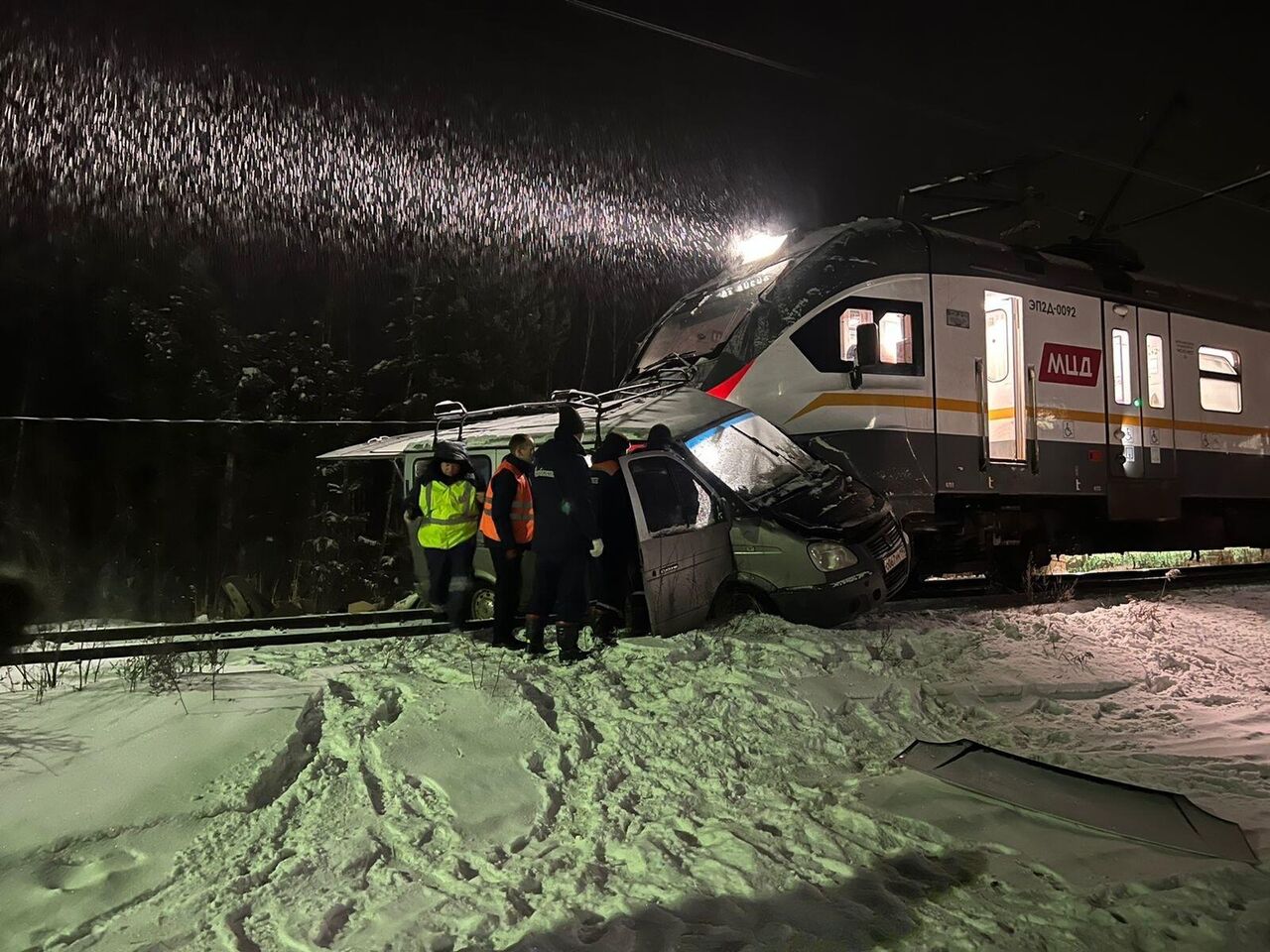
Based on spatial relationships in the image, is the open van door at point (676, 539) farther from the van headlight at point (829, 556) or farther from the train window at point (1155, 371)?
the train window at point (1155, 371)

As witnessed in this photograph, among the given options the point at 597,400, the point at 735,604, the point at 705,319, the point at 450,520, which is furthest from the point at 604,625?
the point at 705,319

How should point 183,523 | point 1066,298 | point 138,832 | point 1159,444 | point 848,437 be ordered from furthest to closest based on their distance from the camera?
point 183,523, point 1159,444, point 1066,298, point 848,437, point 138,832

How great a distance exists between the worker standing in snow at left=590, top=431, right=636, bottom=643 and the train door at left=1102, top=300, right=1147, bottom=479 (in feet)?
23.0

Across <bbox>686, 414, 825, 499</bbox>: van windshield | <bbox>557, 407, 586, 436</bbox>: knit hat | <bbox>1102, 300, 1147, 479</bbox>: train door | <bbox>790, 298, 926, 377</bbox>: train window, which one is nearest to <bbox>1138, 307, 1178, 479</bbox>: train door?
<bbox>1102, 300, 1147, 479</bbox>: train door

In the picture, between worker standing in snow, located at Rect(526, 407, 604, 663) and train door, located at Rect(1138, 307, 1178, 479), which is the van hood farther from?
train door, located at Rect(1138, 307, 1178, 479)

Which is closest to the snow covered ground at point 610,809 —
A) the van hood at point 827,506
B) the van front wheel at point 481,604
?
the van hood at point 827,506

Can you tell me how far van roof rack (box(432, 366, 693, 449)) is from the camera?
7.81 metres

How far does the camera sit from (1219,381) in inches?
454

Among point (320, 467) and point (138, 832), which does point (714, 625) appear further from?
point (320, 467)

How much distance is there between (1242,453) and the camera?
465 inches

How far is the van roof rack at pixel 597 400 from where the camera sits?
25.6 ft

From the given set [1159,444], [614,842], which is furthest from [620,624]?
[1159,444]

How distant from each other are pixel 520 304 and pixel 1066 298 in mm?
16709

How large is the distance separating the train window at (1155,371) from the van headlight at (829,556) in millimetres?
6621
